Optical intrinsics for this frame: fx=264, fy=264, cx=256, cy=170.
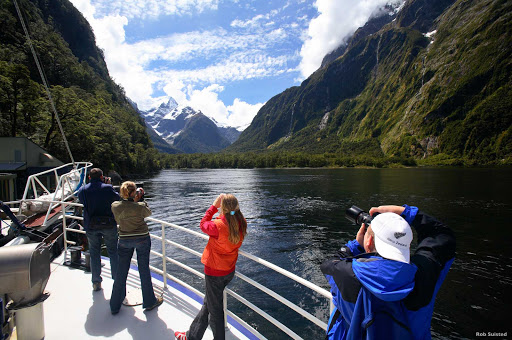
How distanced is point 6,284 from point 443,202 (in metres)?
38.5

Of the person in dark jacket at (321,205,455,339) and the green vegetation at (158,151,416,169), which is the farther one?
the green vegetation at (158,151,416,169)

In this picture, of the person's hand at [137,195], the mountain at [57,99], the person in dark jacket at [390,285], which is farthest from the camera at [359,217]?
the mountain at [57,99]

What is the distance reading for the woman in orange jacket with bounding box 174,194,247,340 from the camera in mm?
3105

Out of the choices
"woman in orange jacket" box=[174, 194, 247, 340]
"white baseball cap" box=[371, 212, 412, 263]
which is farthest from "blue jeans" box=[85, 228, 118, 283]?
"white baseball cap" box=[371, 212, 412, 263]

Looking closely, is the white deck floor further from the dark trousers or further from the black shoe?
the dark trousers

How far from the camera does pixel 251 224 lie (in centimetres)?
2195

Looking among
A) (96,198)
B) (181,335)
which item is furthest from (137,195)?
(181,335)

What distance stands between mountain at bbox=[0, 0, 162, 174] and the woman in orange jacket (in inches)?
1091

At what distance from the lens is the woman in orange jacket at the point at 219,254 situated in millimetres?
3105

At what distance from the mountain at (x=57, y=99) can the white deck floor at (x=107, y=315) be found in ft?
82.9

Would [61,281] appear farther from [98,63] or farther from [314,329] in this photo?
[98,63]

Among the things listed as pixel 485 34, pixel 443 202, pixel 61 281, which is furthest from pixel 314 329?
pixel 485 34

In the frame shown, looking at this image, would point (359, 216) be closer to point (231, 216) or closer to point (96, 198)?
point (231, 216)

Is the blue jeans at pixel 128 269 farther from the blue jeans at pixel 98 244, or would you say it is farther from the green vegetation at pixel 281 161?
the green vegetation at pixel 281 161
